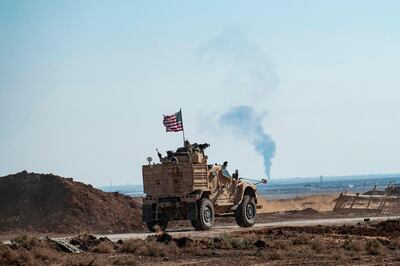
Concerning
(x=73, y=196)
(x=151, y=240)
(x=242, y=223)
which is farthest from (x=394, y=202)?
(x=151, y=240)

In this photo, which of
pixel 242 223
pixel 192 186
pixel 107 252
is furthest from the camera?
pixel 242 223

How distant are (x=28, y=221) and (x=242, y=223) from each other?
34.6 ft

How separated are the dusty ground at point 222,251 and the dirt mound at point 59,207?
38.2ft

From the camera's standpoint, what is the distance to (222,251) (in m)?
23.9

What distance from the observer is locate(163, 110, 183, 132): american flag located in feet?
116

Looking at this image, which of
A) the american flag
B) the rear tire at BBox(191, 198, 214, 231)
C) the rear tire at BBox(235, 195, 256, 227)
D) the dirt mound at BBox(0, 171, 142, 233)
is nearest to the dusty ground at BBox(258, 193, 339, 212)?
the dirt mound at BBox(0, 171, 142, 233)

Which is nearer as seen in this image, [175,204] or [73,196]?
[175,204]

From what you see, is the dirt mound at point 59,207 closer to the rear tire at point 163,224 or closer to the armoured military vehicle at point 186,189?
the rear tire at point 163,224

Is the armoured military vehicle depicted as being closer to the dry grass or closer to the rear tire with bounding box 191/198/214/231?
the rear tire with bounding box 191/198/214/231

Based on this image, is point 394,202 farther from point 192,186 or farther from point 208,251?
point 208,251

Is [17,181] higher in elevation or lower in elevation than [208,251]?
higher

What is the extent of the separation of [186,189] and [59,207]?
30.3 feet

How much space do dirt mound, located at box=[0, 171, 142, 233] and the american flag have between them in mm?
5108

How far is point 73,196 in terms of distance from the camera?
39719mm
